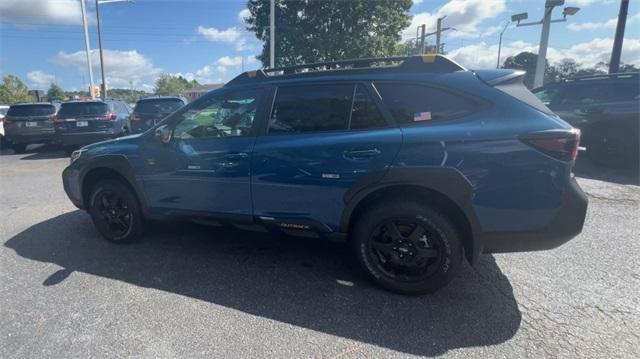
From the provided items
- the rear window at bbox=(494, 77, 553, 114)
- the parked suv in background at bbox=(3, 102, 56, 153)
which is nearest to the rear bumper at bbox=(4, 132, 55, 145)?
the parked suv in background at bbox=(3, 102, 56, 153)

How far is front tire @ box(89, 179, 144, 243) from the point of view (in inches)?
148

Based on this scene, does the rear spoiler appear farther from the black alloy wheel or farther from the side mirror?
the side mirror

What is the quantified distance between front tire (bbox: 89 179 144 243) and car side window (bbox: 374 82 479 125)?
282 centimetres

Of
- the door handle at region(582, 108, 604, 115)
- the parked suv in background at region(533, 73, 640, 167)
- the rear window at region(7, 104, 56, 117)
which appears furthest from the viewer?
the rear window at region(7, 104, 56, 117)

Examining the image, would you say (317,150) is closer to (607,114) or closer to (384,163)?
(384,163)

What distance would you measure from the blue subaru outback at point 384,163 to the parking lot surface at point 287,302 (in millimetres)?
406

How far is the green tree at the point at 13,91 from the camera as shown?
47.8 metres

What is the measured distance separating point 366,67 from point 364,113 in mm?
510

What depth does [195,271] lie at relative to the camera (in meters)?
3.22

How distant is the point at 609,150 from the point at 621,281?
17.5ft

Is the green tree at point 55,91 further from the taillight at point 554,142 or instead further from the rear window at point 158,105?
the taillight at point 554,142

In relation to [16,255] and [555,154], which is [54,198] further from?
[555,154]

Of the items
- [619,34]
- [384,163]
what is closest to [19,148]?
[384,163]

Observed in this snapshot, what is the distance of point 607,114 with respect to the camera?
22.4 feet
